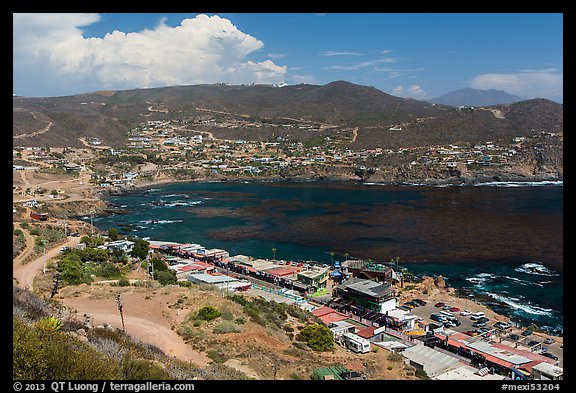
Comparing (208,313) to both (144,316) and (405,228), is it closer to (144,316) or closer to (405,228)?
(144,316)

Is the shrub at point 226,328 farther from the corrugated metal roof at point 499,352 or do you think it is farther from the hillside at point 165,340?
the corrugated metal roof at point 499,352

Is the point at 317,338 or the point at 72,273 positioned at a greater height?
the point at 72,273

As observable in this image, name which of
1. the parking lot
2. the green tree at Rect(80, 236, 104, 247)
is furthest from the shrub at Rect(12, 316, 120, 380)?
the green tree at Rect(80, 236, 104, 247)

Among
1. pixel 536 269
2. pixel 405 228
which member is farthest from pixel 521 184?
pixel 536 269

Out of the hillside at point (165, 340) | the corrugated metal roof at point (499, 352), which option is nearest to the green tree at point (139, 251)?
the hillside at point (165, 340)

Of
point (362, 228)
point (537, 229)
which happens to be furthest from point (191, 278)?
point (537, 229)
